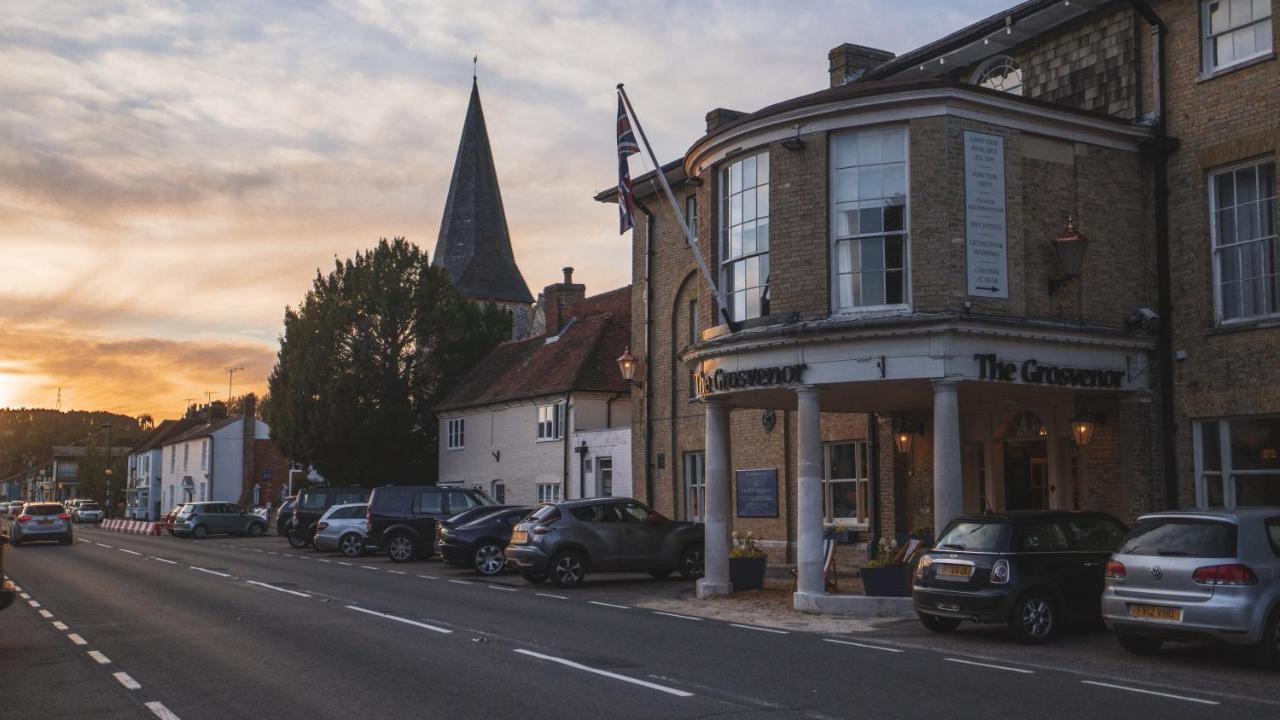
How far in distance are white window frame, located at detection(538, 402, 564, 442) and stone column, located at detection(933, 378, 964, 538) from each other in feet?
72.8

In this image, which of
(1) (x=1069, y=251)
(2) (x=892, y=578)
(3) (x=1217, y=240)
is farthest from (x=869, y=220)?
(3) (x=1217, y=240)

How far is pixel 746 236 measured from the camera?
19.2 metres

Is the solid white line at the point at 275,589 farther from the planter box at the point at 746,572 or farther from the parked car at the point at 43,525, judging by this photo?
the parked car at the point at 43,525

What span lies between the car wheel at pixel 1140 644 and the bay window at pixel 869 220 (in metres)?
6.15

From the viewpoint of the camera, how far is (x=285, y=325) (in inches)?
2114

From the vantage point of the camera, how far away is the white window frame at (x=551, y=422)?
38219 mm

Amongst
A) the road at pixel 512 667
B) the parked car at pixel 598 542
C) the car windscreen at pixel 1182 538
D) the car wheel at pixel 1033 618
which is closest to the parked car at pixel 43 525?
the road at pixel 512 667

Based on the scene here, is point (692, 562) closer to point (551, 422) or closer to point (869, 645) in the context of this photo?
point (869, 645)

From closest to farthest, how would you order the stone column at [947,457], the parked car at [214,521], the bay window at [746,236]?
the stone column at [947,457] → the bay window at [746,236] → the parked car at [214,521]

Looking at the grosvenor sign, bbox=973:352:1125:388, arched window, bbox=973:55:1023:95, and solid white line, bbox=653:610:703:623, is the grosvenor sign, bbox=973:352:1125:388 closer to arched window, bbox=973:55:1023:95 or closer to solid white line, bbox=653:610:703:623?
solid white line, bbox=653:610:703:623

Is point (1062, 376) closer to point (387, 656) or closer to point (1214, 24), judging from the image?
point (1214, 24)

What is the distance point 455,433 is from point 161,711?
37.2 meters

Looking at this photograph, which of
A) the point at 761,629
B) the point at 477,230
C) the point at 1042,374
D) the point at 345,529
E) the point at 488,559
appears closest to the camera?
the point at 761,629

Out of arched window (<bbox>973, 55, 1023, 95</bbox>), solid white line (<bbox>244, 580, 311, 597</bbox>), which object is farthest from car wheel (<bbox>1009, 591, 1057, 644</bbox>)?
solid white line (<bbox>244, 580, 311, 597</bbox>)
